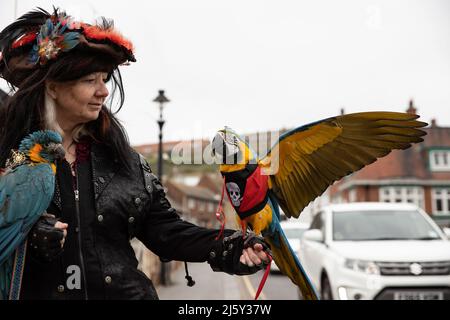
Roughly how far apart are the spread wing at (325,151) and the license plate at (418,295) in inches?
165

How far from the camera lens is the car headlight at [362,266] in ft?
19.5

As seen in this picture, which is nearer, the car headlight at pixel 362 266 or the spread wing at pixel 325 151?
the spread wing at pixel 325 151

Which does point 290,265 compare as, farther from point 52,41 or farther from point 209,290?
point 209,290

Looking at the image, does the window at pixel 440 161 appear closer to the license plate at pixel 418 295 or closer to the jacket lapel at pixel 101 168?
the license plate at pixel 418 295

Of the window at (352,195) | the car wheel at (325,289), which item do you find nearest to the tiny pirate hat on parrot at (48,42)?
the car wheel at (325,289)

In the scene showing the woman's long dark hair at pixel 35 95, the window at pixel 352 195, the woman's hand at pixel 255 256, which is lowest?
the window at pixel 352 195

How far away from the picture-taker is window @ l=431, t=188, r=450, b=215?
34.2 metres

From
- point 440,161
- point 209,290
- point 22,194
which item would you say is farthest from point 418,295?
point 440,161

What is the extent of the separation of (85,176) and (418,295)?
5.11m

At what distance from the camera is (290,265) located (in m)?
2.14

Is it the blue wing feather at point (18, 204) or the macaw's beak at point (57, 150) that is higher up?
the macaw's beak at point (57, 150)

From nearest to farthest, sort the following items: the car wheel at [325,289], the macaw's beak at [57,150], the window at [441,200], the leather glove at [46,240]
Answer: the leather glove at [46,240] < the macaw's beak at [57,150] < the car wheel at [325,289] < the window at [441,200]

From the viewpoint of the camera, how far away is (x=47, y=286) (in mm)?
1791
